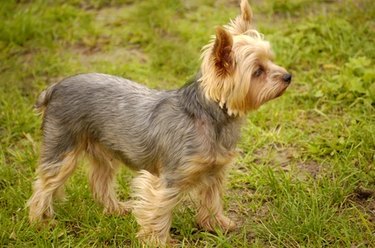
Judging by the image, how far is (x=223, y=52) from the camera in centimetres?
365

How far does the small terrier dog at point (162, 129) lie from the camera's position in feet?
12.3

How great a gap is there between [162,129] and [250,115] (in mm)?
1952

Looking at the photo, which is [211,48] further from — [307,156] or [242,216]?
[307,156]

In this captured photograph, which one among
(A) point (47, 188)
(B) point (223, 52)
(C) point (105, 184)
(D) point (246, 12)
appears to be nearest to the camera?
(B) point (223, 52)

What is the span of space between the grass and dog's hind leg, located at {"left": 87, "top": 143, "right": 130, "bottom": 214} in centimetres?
12

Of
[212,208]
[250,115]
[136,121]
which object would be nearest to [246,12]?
[136,121]

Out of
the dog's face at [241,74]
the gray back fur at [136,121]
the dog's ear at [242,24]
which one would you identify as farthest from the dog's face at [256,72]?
the gray back fur at [136,121]

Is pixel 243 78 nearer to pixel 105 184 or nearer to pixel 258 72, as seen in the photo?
pixel 258 72

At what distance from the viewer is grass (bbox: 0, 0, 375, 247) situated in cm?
427

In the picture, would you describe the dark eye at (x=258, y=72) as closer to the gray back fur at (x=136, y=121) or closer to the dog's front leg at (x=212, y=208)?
the gray back fur at (x=136, y=121)

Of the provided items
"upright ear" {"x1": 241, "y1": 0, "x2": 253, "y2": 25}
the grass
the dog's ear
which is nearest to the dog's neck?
the dog's ear

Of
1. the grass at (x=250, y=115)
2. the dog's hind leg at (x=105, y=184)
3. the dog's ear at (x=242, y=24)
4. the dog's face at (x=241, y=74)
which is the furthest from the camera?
the dog's hind leg at (x=105, y=184)

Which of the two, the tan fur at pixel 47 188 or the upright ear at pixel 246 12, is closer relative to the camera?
the upright ear at pixel 246 12

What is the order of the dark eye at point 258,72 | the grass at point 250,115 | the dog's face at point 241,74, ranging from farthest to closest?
1. the grass at point 250,115
2. the dark eye at point 258,72
3. the dog's face at point 241,74
